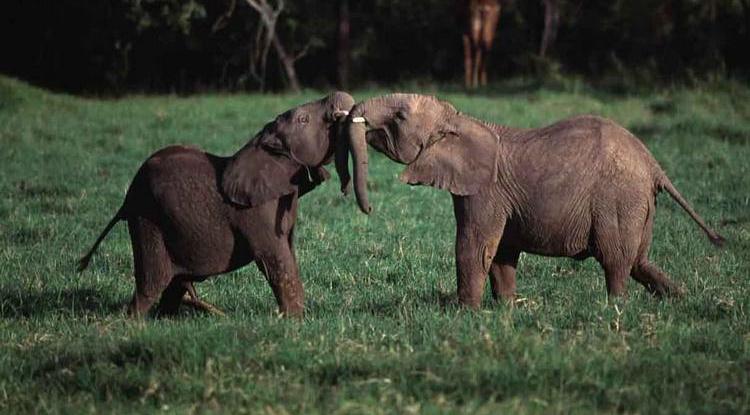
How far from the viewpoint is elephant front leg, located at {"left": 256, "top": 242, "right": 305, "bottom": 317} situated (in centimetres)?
859

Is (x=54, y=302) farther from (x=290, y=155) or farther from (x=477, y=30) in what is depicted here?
(x=477, y=30)

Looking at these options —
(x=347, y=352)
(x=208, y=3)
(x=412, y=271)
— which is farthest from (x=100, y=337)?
(x=208, y=3)

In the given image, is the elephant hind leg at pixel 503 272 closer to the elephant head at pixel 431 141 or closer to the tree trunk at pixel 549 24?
the elephant head at pixel 431 141

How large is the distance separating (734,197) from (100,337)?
27.5 ft

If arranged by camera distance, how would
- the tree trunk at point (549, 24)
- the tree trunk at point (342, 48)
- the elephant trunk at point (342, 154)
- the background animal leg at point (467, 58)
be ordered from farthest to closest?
1. the tree trunk at point (549, 24)
2. the tree trunk at point (342, 48)
3. the background animal leg at point (467, 58)
4. the elephant trunk at point (342, 154)

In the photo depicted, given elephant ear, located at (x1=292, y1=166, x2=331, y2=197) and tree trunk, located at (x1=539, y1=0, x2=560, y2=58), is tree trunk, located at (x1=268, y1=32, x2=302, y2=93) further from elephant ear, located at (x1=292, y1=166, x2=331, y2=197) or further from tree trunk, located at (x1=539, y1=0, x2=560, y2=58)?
elephant ear, located at (x1=292, y1=166, x2=331, y2=197)

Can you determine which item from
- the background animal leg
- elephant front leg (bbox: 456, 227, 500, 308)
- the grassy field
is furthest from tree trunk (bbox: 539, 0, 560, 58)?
elephant front leg (bbox: 456, 227, 500, 308)

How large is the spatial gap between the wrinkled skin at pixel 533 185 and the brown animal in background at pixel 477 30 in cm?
1926

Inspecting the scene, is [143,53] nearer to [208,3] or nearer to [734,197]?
[208,3]

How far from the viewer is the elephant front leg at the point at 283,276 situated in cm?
859

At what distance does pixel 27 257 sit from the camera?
11500 mm

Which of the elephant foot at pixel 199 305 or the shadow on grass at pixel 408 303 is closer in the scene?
the shadow on grass at pixel 408 303

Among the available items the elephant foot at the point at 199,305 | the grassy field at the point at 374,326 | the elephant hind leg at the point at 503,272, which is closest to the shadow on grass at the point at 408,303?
the grassy field at the point at 374,326

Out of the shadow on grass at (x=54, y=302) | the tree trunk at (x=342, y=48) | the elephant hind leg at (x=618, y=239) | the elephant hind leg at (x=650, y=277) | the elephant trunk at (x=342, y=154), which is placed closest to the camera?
the elephant trunk at (x=342, y=154)
